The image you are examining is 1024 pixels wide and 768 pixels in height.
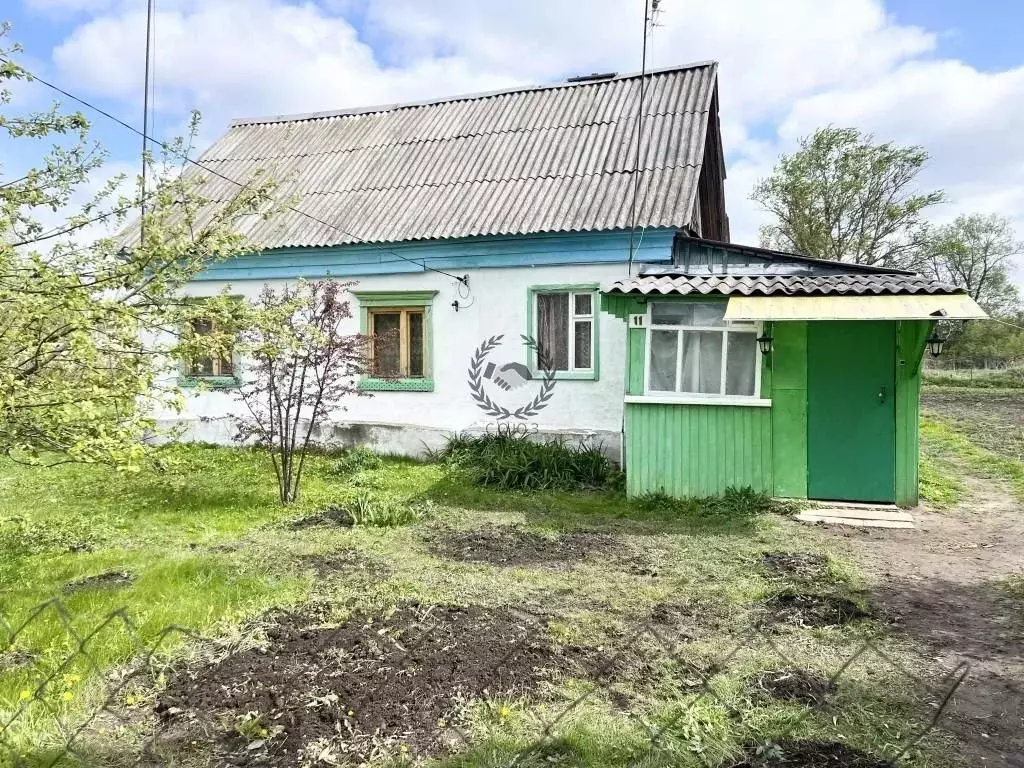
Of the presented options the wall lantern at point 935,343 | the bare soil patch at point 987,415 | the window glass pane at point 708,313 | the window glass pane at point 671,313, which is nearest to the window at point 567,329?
the window glass pane at point 671,313

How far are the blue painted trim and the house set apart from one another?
3cm

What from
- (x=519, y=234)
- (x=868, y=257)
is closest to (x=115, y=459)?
(x=519, y=234)

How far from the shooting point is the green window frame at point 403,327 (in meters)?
10.4

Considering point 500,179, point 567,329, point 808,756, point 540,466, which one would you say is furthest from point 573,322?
point 808,756

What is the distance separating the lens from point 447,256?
1016cm

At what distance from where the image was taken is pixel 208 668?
363 centimetres

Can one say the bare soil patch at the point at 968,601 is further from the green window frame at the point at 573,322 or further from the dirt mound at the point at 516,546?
the green window frame at the point at 573,322

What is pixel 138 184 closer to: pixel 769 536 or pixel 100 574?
pixel 100 574

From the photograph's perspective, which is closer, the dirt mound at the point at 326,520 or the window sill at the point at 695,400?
the dirt mound at the point at 326,520

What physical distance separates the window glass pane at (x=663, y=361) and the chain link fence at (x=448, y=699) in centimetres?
396

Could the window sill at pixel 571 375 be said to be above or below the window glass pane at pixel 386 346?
below

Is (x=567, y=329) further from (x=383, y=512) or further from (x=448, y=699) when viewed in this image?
(x=448, y=699)

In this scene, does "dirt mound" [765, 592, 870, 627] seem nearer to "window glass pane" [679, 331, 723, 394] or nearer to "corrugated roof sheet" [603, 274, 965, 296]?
"window glass pane" [679, 331, 723, 394]

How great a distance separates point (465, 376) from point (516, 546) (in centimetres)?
430
